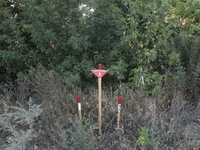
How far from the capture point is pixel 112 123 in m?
3.83

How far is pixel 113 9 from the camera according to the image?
5324 mm

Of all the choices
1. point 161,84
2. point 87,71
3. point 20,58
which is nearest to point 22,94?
point 20,58

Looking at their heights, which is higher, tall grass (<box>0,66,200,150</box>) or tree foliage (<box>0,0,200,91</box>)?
tree foliage (<box>0,0,200,91</box>)

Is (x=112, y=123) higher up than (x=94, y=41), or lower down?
lower down

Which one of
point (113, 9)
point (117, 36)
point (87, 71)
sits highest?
point (113, 9)

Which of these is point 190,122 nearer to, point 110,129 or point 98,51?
point 110,129

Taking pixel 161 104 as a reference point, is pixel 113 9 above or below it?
above

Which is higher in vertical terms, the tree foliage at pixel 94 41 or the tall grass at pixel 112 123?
the tree foliage at pixel 94 41

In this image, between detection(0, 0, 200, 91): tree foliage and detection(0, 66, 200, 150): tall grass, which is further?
detection(0, 0, 200, 91): tree foliage

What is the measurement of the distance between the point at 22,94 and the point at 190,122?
3.44m

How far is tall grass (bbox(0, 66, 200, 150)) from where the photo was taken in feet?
10.4

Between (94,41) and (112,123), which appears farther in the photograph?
(94,41)

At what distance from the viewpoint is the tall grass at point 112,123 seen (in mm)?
3156

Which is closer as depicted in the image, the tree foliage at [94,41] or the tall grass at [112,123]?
the tall grass at [112,123]
